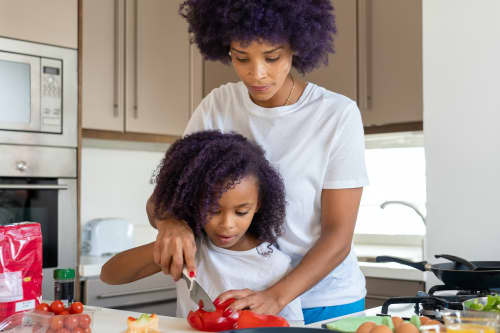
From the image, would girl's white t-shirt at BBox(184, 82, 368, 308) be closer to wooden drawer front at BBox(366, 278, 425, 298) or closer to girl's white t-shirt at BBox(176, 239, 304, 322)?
girl's white t-shirt at BBox(176, 239, 304, 322)

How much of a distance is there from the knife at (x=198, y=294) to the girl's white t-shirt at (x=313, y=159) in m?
0.32

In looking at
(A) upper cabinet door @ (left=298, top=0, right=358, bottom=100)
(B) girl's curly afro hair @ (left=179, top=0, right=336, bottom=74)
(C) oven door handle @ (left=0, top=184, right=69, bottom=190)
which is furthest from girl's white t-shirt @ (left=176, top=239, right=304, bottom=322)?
(A) upper cabinet door @ (left=298, top=0, right=358, bottom=100)

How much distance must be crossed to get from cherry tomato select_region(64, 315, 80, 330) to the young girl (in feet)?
0.99

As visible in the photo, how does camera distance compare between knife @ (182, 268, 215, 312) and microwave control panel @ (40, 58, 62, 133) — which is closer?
knife @ (182, 268, 215, 312)

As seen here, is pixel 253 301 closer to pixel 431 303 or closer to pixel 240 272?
pixel 240 272

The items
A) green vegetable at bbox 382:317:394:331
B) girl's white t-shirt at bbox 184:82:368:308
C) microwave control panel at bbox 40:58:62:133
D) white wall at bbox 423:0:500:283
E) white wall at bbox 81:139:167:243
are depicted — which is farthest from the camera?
white wall at bbox 81:139:167:243

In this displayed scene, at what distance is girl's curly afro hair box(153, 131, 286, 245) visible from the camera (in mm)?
1309

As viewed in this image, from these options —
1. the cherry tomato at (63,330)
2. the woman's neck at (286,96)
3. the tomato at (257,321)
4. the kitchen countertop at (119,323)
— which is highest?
the woman's neck at (286,96)

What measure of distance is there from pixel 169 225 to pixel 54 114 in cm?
155

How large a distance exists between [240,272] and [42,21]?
1732 mm

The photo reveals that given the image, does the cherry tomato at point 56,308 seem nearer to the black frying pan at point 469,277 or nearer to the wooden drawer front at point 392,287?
the black frying pan at point 469,277

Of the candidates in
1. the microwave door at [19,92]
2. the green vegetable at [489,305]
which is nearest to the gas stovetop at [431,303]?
the green vegetable at [489,305]

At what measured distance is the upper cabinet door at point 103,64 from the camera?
9.74ft

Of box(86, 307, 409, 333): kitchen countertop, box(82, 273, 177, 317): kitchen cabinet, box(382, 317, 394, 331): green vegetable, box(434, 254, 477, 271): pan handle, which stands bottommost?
box(82, 273, 177, 317): kitchen cabinet
